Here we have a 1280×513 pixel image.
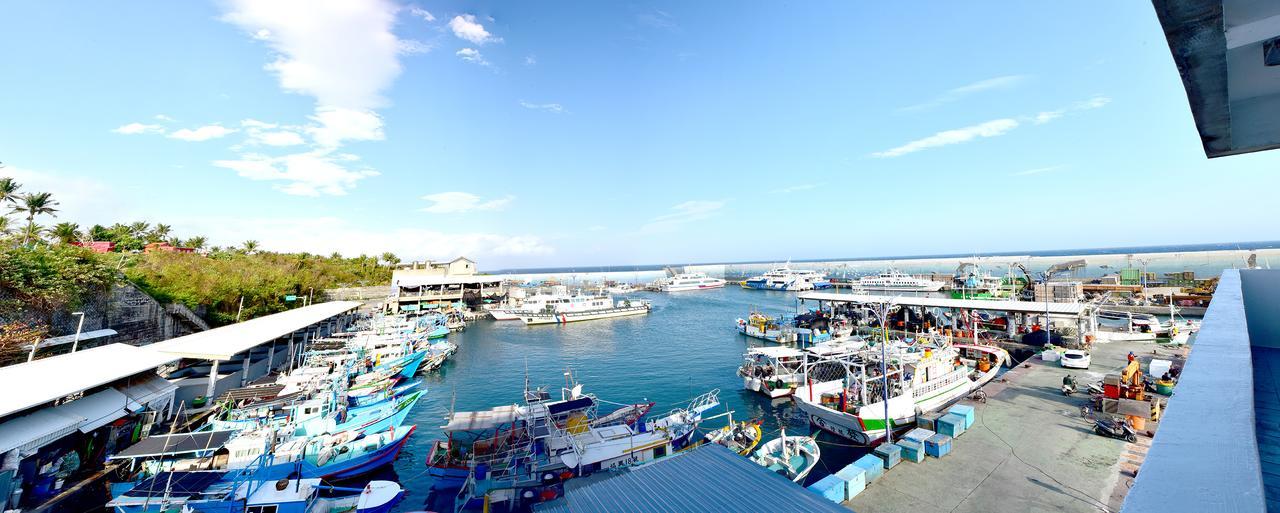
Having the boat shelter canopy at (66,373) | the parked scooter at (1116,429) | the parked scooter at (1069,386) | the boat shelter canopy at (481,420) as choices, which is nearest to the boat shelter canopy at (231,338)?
the boat shelter canopy at (66,373)

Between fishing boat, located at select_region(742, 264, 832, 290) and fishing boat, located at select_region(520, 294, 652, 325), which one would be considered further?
fishing boat, located at select_region(742, 264, 832, 290)

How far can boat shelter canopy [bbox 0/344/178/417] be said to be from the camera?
11.0m

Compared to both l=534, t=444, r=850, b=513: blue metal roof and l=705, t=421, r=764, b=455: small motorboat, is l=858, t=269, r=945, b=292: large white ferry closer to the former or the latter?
l=705, t=421, r=764, b=455: small motorboat

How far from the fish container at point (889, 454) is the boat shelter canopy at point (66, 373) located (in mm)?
19930

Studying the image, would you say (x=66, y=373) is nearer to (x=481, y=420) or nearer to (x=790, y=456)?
(x=481, y=420)

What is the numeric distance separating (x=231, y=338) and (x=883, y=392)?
2693 cm

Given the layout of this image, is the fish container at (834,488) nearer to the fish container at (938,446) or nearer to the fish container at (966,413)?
the fish container at (938,446)

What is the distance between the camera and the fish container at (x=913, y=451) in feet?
35.7

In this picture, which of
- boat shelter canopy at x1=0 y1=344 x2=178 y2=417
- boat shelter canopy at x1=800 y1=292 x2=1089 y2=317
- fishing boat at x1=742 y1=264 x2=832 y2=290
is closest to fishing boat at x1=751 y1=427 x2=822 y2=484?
boat shelter canopy at x1=0 y1=344 x2=178 y2=417

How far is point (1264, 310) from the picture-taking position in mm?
4945

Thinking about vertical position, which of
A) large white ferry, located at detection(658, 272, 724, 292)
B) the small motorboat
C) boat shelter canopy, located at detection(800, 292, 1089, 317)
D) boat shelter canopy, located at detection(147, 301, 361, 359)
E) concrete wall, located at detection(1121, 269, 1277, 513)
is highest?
concrete wall, located at detection(1121, 269, 1277, 513)

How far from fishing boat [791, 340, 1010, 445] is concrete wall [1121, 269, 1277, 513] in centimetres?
1258

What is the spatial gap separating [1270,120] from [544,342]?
121ft

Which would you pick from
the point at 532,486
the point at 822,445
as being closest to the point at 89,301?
the point at 532,486
